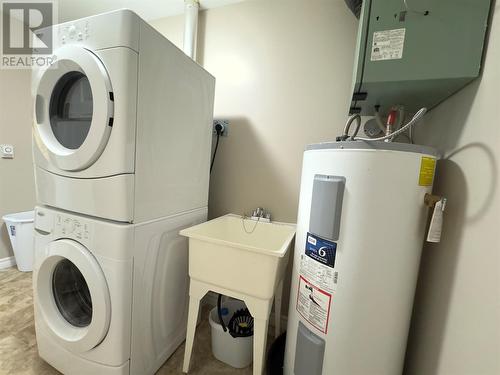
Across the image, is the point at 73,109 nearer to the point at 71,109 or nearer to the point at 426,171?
the point at 71,109

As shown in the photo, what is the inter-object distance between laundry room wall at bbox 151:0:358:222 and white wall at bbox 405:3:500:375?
68 cm

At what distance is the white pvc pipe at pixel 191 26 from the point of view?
1.58m

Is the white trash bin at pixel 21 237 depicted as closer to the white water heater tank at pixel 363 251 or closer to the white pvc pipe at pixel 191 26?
the white pvc pipe at pixel 191 26

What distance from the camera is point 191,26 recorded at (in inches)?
62.7

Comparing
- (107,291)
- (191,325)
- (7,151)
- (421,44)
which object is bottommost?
(191,325)

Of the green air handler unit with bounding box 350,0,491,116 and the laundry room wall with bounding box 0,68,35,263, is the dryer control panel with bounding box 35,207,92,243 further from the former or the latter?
the laundry room wall with bounding box 0,68,35,263

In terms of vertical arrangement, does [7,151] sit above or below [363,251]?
above

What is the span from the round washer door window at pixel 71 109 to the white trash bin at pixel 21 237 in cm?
148

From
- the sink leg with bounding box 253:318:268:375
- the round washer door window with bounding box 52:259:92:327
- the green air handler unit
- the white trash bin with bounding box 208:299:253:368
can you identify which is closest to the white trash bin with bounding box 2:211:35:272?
the round washer door window with bounding box 52:259:92:327

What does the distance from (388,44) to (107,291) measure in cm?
140

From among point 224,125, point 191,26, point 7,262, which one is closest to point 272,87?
point 224,125

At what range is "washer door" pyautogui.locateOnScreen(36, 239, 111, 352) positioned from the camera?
919mm

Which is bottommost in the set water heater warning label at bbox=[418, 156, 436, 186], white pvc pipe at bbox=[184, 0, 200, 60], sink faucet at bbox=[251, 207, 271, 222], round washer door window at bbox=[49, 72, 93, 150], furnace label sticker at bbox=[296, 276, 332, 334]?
furnace label sticker at bbox=[296, 276, 332, 334]

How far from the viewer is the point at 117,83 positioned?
835 mm
